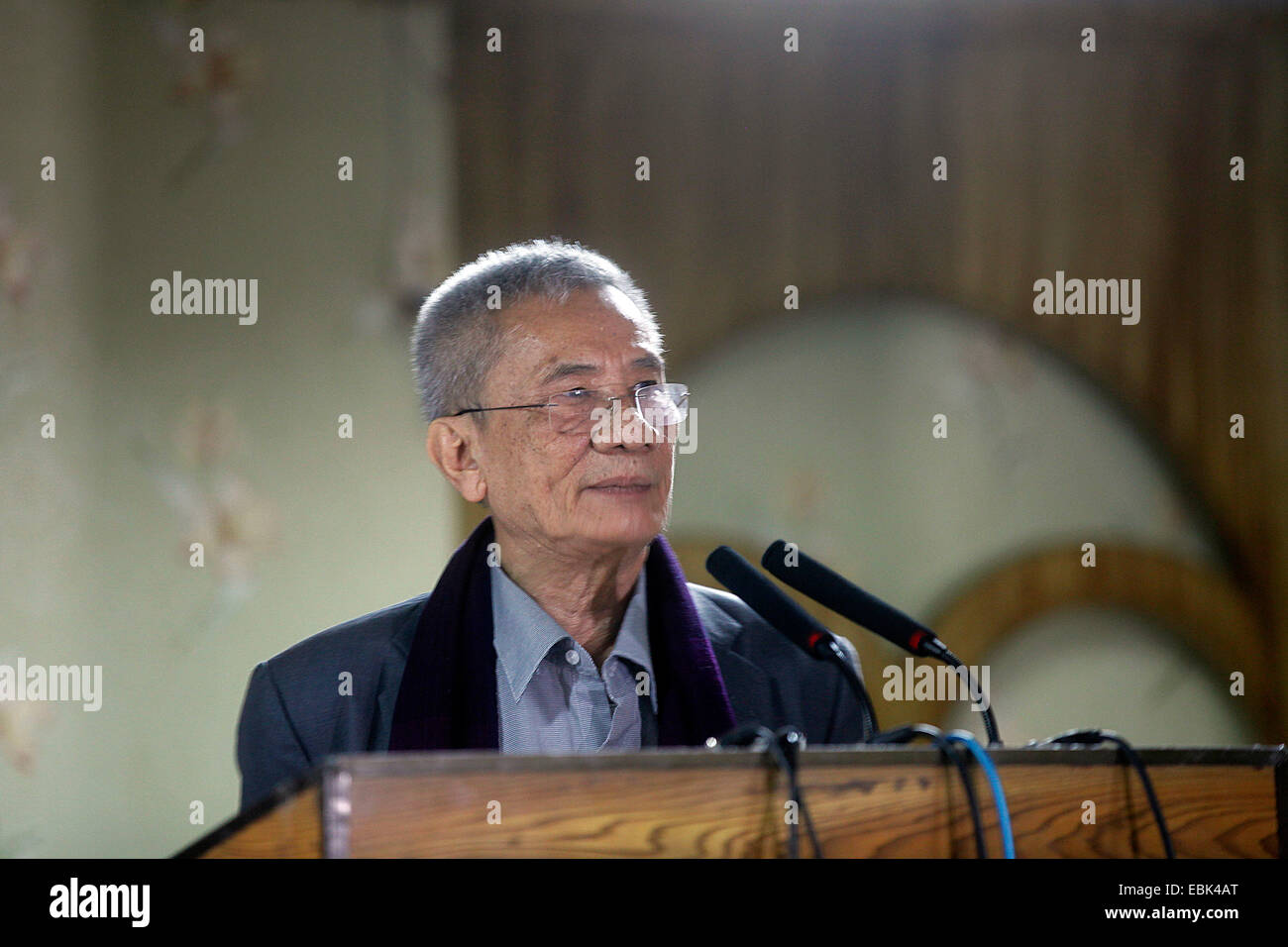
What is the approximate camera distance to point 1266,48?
3.65 m

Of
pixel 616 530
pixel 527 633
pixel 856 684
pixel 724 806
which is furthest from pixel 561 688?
pixel 724 806

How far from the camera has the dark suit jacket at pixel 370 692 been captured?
1725 mm

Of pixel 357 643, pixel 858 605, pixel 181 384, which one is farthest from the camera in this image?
pixel 181 384

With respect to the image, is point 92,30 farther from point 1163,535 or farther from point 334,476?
point 1163,535

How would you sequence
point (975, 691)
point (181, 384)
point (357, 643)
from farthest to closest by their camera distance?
point (181, 384), point (357, 643), point (975, 691)

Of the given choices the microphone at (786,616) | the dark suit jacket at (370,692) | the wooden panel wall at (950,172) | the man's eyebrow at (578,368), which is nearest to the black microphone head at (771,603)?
the microphone at (786,616)

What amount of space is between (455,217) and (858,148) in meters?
1.01

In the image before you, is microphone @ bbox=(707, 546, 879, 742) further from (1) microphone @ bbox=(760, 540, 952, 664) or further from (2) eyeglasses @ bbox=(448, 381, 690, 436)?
(2) eyeglasses @ bbox=(448, 381, 690, 436)

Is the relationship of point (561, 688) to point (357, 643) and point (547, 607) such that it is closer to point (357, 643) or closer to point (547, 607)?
point (547, 607)

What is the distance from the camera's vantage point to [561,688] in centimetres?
177

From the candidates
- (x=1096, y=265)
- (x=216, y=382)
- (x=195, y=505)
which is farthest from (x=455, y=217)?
(x=1096, y=265)

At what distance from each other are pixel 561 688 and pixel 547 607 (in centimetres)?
11

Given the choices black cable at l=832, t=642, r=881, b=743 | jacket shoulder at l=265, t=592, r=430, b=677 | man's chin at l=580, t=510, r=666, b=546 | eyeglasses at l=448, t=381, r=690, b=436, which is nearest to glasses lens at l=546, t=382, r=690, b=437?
eyeglasses at l=448, t=381, r=690, b=436
